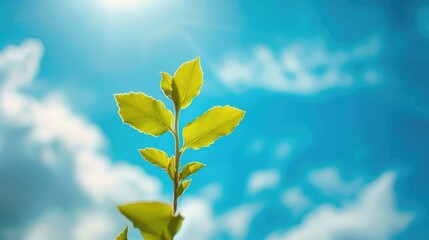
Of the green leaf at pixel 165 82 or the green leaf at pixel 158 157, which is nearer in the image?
the green leaf at pixel 158 157

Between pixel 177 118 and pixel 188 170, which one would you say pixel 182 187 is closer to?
pixel 188 170

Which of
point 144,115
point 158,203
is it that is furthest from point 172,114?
point 158,203

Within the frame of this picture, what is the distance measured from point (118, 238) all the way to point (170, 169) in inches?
13.1

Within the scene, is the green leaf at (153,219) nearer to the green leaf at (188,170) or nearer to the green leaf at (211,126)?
the green leaf at (188,170)

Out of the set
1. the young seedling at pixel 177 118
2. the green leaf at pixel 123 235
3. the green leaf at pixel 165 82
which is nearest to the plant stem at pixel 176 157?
the young seedling at pixel 177 118

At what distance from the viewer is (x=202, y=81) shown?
1746mm

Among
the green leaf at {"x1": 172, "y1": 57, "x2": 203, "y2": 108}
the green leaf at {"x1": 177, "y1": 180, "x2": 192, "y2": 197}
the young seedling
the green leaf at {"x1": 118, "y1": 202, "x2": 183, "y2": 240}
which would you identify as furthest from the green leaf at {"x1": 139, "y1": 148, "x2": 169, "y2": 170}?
the green leaf at {"x1": 118, "y1": 202, "x2": 183, "y2": 240}

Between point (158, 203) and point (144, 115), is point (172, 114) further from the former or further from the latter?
point (158, 203)

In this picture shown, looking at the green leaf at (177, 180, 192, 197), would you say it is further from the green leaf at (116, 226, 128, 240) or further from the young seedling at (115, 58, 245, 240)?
the green leaf at (116, 226, 128, 240)

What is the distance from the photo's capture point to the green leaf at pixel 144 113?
1.70 m

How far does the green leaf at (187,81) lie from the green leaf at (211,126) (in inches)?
4.1

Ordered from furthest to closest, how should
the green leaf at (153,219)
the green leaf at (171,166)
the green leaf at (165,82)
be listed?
the green leaf at (165,82) < the green leaf at (171,166) < the green leaf at (153,219)

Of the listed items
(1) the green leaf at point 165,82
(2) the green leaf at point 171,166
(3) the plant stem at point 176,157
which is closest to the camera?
(3) the plant stem at point 176,157

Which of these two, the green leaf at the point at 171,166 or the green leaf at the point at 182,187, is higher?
the green leaf at the point at 171,166
